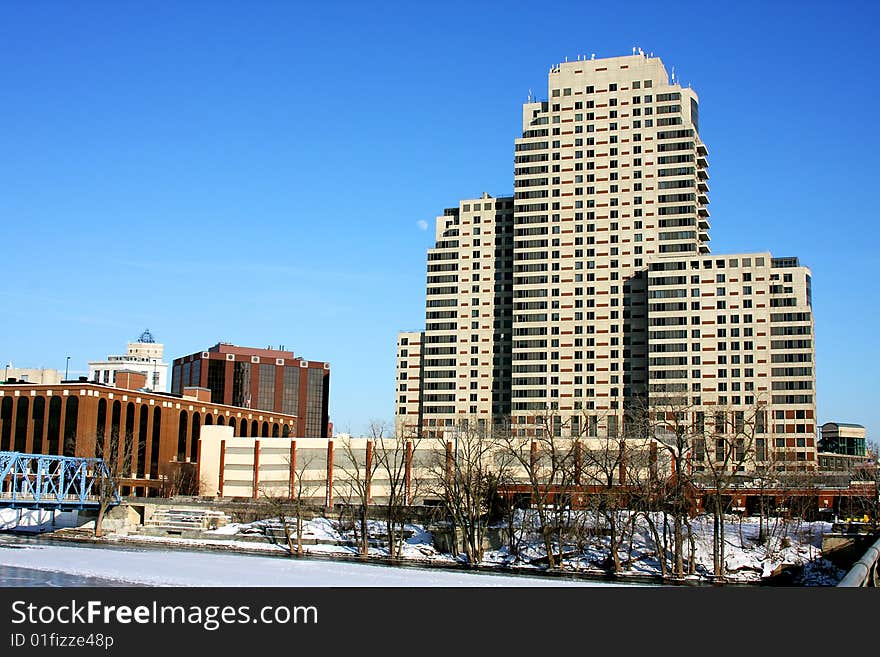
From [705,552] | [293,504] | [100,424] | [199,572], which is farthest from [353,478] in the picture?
[100,424]

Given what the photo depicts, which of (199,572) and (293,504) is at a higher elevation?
(293,504)

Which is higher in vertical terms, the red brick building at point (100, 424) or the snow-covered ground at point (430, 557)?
the red brick building at point (100, 424)

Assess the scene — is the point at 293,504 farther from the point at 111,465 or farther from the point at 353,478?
the point at 111,465

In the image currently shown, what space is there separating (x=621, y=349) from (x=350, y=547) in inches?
4164

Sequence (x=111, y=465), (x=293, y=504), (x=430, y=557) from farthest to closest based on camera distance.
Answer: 1. (x=111, y=465)
2. (x=293, y=504)
3. (x=430, y=557)

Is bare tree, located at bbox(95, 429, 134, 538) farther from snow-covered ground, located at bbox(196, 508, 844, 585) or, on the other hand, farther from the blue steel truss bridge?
snow-covered ground, located at bbox(196, 508, 844, 585)

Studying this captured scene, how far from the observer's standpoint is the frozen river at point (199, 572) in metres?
60.2

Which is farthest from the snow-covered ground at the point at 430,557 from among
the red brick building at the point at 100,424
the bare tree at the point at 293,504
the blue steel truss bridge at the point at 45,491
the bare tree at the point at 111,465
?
the red brick building at the point at 100,424

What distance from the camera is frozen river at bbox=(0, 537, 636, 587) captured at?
60.2 metres

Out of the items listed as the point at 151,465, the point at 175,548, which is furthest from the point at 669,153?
the point at 175,548

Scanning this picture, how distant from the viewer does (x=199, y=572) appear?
6694 centimetres

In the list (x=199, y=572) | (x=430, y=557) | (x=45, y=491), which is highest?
(x=45, y=491)

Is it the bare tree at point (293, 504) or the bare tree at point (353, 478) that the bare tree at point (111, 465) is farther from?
the bare tree at point (353, 478)
